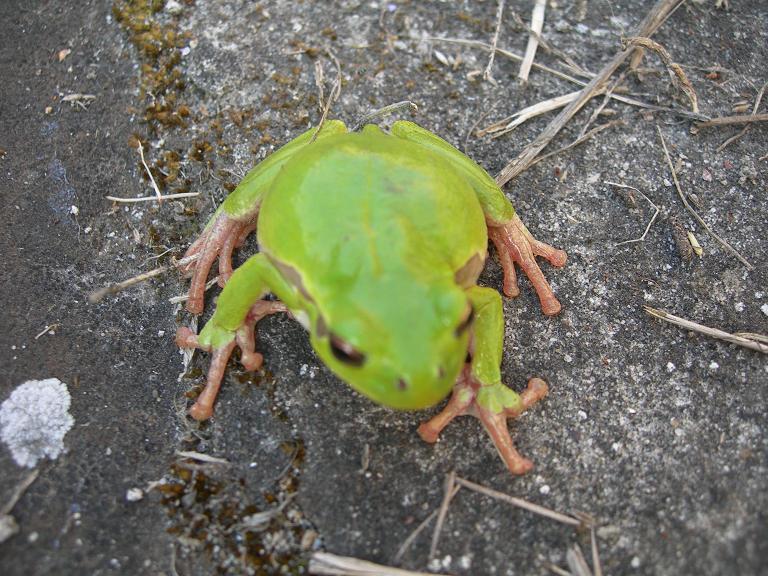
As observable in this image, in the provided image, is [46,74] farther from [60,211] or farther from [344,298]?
[344,298]

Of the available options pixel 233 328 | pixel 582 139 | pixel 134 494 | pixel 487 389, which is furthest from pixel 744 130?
pixel 134 494

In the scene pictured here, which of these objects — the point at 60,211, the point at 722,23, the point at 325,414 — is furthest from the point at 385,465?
the point at 722,23

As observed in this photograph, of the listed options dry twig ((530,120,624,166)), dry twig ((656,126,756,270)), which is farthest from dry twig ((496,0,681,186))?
dry twig ((656,126,756,270))

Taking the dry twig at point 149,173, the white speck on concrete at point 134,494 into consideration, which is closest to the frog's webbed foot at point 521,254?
the dry twig at point 149,173

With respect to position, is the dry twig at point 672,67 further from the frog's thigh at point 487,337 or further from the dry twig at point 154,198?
the dry twig at point 154,198

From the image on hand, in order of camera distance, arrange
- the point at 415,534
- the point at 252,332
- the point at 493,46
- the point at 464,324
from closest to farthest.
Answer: the point at 464,324 < the point at 415,534 < the point at 252,332 < the point at 493,46

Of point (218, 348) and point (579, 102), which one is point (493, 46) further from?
point (218, 348)
